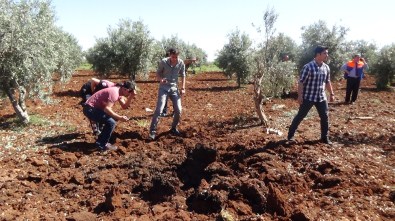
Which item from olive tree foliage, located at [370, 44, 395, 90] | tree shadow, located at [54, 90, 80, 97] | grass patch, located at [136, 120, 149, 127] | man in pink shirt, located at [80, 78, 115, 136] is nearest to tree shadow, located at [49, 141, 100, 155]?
man in pink shirt, located at [80, 78, 115, 136]

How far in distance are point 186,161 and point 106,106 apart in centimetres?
188

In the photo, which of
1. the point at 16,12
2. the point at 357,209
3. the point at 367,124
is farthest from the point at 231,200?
the point at 16,12

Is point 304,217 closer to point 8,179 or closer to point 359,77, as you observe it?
point 8,179

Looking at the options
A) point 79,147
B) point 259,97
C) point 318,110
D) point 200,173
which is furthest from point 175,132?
point 318,110

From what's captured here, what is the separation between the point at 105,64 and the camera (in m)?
19.8

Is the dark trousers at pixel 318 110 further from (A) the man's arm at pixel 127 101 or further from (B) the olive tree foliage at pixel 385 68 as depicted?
(B) the olive tree foliage at pixel 385 68

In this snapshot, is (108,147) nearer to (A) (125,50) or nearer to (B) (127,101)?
Answer: (B) (127,101)

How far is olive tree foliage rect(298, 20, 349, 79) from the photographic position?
16297 millimetres

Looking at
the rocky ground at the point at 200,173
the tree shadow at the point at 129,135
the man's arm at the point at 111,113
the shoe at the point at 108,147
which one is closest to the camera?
the rocky ground at the point at 200,173

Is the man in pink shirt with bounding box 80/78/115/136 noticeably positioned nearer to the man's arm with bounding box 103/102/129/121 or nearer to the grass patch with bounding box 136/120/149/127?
the man's arm with bounding box 103/102/129/121

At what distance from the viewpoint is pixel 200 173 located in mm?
5781

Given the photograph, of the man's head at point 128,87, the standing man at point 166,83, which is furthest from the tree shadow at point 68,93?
the man's head at point 128,87

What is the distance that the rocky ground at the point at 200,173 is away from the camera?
179 inches

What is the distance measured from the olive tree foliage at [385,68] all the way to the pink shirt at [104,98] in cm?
1709
